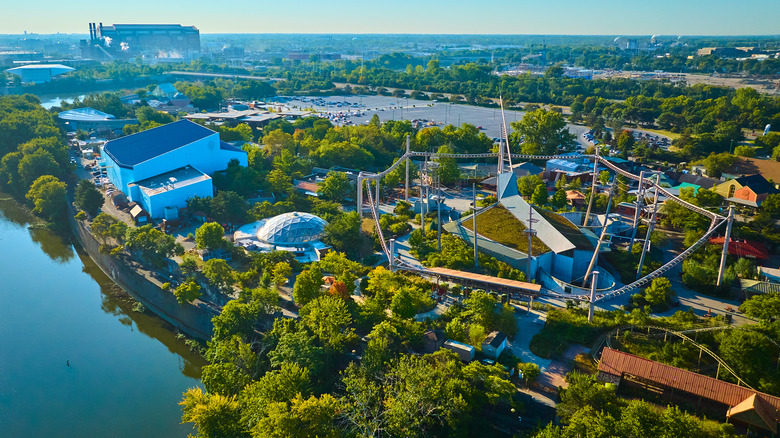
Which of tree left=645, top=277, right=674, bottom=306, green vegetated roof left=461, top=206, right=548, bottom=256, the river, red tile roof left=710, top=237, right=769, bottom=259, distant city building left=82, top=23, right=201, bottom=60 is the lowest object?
the river

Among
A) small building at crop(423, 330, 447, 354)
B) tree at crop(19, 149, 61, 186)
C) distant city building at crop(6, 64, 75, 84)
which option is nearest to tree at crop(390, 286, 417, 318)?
small building at crop(423, 330, 447, 354)

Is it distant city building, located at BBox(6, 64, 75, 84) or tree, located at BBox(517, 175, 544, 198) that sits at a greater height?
distant city building, located at BBox(6, 64, 75, 84)

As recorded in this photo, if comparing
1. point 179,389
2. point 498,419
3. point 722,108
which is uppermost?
point 722,108

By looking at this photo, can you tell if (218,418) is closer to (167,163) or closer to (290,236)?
(290,236)

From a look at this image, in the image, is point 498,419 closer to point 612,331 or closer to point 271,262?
point 612,331

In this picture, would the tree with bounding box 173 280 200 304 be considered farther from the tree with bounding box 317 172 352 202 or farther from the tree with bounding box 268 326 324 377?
the tree with bounding box 317 172 352 202

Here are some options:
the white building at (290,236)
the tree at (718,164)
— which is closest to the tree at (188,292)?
the white building at (290,236)

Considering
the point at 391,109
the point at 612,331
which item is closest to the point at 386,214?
the point at 612,331

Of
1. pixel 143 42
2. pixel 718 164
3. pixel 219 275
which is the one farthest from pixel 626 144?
pixel 143 42
